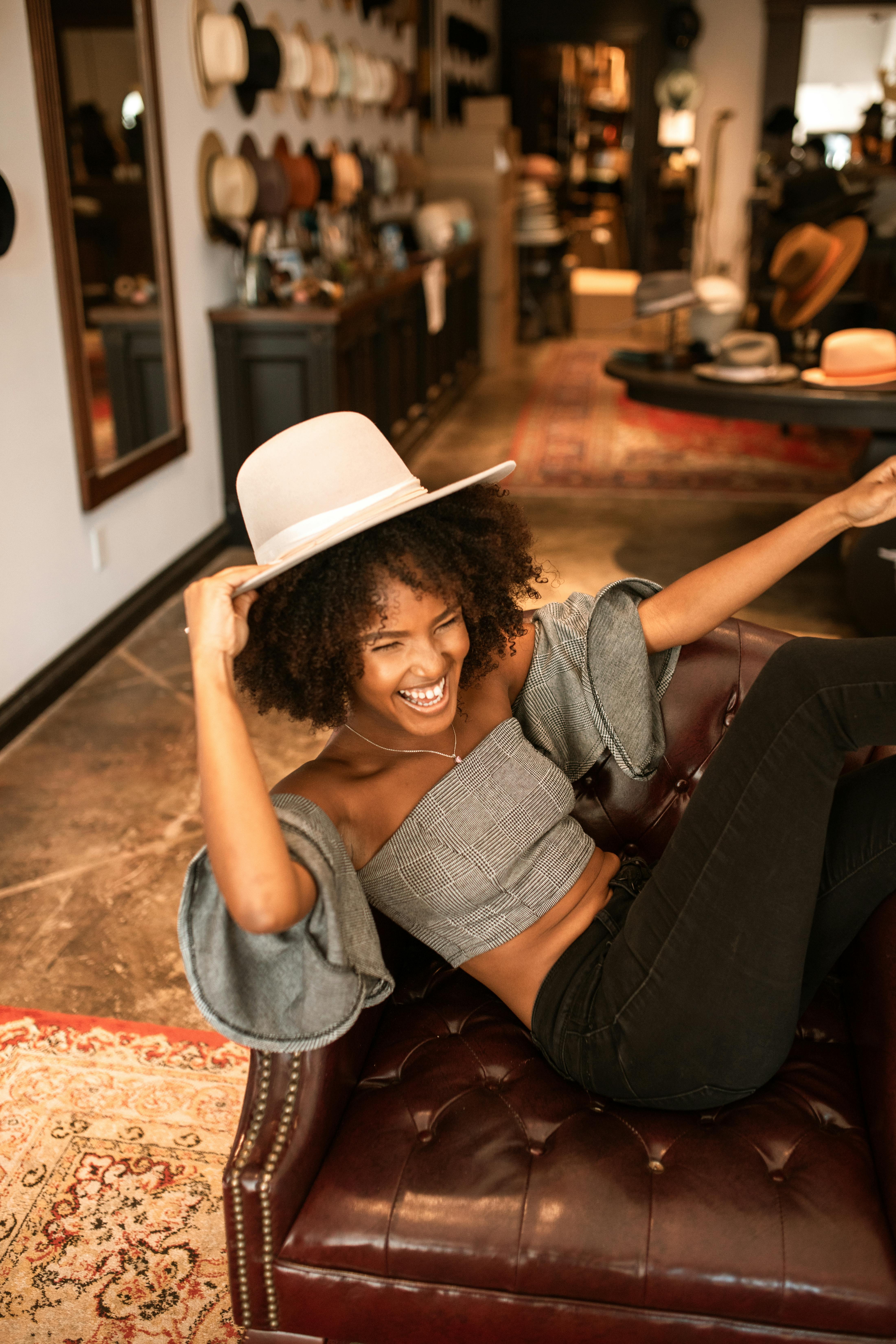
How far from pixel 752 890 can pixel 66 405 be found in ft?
9.75

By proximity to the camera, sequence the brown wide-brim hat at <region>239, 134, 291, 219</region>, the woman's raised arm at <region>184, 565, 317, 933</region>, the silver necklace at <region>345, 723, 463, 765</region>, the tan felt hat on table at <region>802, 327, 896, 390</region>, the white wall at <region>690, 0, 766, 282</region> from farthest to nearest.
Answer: the white wall at <region>690, 0, 766, 282</region>
the brown wide-brim hat at <region>239, 134, 291, 219</region>
the tan felt hat on table at <region>802, 327, 896, 390</region>
the silver necklace at <region>345, 723, 463, 765</region>
the woman's raised arm at <region>184, 565, 317, 933</region>

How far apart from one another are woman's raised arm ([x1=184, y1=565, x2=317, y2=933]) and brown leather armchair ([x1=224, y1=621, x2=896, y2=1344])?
0.23 metres

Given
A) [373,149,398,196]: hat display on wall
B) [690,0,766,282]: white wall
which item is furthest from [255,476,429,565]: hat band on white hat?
[690,0,766,282]: white wall

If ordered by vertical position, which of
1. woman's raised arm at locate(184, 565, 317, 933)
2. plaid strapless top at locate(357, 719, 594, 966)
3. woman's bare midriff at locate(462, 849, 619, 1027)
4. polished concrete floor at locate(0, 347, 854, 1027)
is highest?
woman's raised arm at locate(184, 565, 317, 933)

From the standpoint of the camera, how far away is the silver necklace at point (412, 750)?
1.54 meters

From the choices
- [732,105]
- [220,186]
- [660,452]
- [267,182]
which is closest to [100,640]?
[220,186]

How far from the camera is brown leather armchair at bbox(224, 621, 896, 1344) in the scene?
1.21 m

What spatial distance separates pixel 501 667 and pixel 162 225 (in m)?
3.20

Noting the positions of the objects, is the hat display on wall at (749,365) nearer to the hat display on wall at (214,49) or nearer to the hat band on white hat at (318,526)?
the hat display on wall at (214,49)

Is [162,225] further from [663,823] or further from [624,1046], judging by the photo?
[624,1046]

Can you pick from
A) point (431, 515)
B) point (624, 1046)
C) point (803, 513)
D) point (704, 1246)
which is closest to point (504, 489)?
point (431, 515)

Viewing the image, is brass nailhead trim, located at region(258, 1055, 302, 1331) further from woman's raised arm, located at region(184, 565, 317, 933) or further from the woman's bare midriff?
the woman's bare midriff

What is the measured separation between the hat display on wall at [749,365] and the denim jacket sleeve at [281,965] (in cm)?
339

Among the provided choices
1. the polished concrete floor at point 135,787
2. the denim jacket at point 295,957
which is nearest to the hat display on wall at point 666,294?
the polished concrete floor at point 135,787
